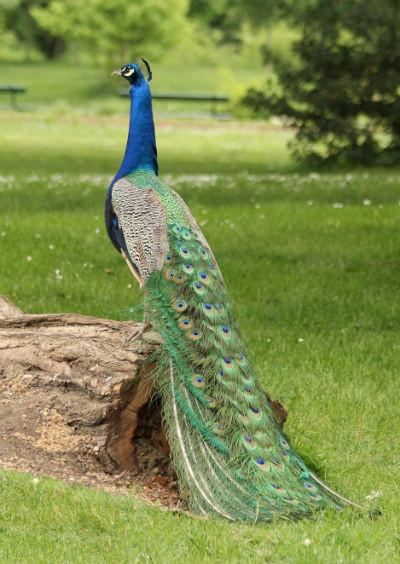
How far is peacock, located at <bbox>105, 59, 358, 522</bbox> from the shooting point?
5.15 metres

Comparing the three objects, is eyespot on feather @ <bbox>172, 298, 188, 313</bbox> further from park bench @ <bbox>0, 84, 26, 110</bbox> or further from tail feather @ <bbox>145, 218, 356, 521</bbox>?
park bench @ <bbox>0, 84, 26, 110</bbox>

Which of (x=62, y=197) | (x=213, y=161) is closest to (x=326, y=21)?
(x=213, y=161)

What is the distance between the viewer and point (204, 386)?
17.8ft

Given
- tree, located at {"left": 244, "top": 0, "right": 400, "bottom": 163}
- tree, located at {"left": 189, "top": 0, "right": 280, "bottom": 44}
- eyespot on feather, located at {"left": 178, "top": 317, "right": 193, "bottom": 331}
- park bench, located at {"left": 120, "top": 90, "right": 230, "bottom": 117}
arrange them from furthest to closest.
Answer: tree, located at {"left": 189, "top": 0, "right": 280, "bottom": 44}, park bench, located at {"left": 120, "top": 90, "right": 230, "bottom": 117}, tree, located at {"left": 244, "top": 0, "right": 400, "bottom": 163}, eyespot on feather, located at {"left": 178, "top": 317, "right": 193, "bottom": 331}

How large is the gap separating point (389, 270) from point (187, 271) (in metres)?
5.29

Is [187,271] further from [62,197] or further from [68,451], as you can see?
[62,197]

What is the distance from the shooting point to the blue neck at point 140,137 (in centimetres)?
630

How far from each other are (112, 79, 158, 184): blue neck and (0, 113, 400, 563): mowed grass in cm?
184

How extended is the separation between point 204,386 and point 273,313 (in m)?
3.76

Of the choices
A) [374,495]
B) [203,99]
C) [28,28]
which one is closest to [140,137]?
[374,495]

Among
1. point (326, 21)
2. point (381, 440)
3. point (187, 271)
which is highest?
point (326, 21)

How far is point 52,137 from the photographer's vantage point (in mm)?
27469

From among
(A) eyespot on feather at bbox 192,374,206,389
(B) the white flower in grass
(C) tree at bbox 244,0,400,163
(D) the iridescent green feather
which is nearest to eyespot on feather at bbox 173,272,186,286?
(D) the iridescent green feather

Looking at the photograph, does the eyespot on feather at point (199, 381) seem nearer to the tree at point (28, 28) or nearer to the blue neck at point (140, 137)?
the blue neck at point (140, 137)
